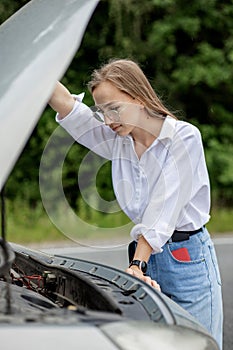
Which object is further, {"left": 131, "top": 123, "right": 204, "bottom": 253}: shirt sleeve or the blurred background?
the blurred background

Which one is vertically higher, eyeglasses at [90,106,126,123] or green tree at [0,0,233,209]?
eyeglasses at [90,106,126,123]

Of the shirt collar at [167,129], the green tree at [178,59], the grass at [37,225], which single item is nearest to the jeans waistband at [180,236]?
the shirt collar at [167,129]

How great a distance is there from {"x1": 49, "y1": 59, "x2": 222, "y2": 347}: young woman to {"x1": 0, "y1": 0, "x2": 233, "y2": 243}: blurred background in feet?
31.6

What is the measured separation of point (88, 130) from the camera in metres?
3.30

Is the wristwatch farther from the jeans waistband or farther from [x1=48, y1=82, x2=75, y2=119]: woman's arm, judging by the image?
[x1=48, y1=82, x2=75, y2=119]: woman's arm

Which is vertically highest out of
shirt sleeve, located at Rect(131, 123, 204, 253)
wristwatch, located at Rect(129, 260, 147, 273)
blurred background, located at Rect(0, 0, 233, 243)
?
shirt sleeve, located at Rect(131, 123, 204, 253)

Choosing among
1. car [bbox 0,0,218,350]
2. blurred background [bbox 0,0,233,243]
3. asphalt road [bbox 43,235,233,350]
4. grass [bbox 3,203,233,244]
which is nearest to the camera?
car [bbox 0,0,218,350]

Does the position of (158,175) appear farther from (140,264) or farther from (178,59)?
(178,59)

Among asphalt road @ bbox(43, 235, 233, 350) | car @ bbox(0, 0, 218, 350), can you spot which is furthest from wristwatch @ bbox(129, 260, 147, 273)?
asphalt road @ bbox(43, 235, 233, 350)

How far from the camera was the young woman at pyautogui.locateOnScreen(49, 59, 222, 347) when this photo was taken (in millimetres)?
3061

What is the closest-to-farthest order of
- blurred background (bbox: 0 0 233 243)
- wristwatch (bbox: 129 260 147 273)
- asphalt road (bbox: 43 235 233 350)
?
1. wristwatch (bbox: 129 260 147 273)
2. asphalt road (bbox: 43 235 233 350)
3. blurred background (bbox: 0 0 233 243)

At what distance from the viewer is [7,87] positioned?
2.03 meters

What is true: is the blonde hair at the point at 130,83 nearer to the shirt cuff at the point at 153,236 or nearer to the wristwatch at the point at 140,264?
the shirt cuff at the point at 153,236

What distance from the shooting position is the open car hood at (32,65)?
194 centimetres
